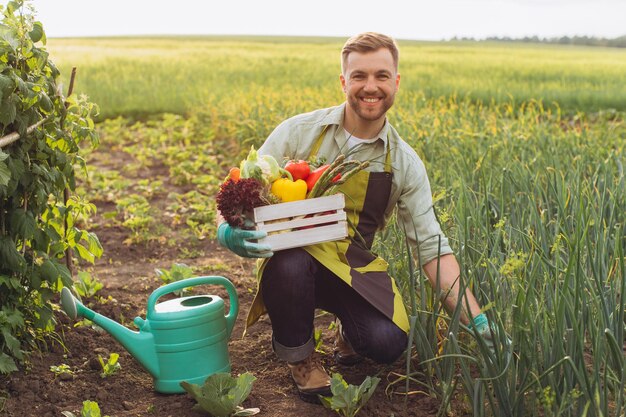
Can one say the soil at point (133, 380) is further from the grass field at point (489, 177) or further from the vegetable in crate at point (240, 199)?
the vegetable in crate at point (240, 199)

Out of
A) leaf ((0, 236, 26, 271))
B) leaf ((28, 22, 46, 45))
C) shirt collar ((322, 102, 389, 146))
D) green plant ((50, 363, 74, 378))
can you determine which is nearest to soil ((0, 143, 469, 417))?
green plant ((50, 363, 74, 378))

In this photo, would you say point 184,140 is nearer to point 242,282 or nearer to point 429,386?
point 242,282

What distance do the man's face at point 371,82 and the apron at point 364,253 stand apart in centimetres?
15

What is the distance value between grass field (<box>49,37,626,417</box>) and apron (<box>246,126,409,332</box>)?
0.09 meters

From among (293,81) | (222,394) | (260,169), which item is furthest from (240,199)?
(293,81)

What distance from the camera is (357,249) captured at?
2.43 meters

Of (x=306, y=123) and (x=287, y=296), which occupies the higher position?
(x=306, y=123)

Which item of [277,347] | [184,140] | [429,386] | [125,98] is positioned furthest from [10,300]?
Result: [125,98]

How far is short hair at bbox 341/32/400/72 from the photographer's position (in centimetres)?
243

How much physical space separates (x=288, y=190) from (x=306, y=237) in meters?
0.14

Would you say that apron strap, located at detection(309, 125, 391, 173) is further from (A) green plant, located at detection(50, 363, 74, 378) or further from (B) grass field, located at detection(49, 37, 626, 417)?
(A) green plant, located at detection(50, 363, 74, 378)

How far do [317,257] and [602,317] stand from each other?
80 cm

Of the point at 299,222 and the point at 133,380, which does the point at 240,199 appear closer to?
the point at 299,222

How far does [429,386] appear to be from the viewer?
7.19 feet
